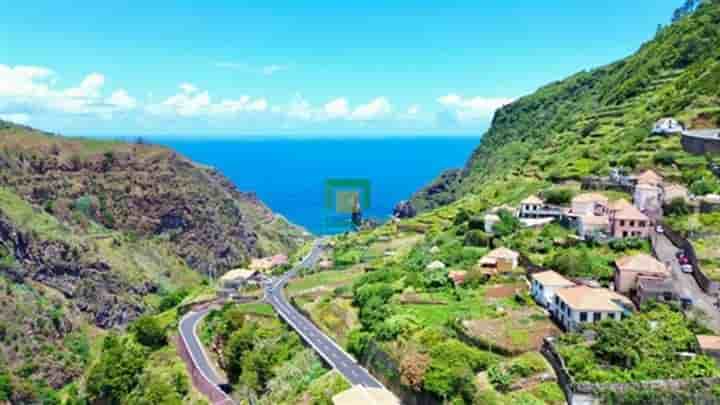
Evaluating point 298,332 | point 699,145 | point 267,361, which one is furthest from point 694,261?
point 267,361

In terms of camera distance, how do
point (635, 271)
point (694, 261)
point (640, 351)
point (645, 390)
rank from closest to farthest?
point (645, 390)
point (640, 351)
point (635, 271)
point (694, 261)

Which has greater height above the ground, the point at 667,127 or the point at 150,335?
the point at 667,127

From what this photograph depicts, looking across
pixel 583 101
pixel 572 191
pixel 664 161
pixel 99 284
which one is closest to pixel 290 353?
pixel 572 191

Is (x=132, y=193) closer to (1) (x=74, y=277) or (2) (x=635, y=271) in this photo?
(1) (x=74, y=277)
